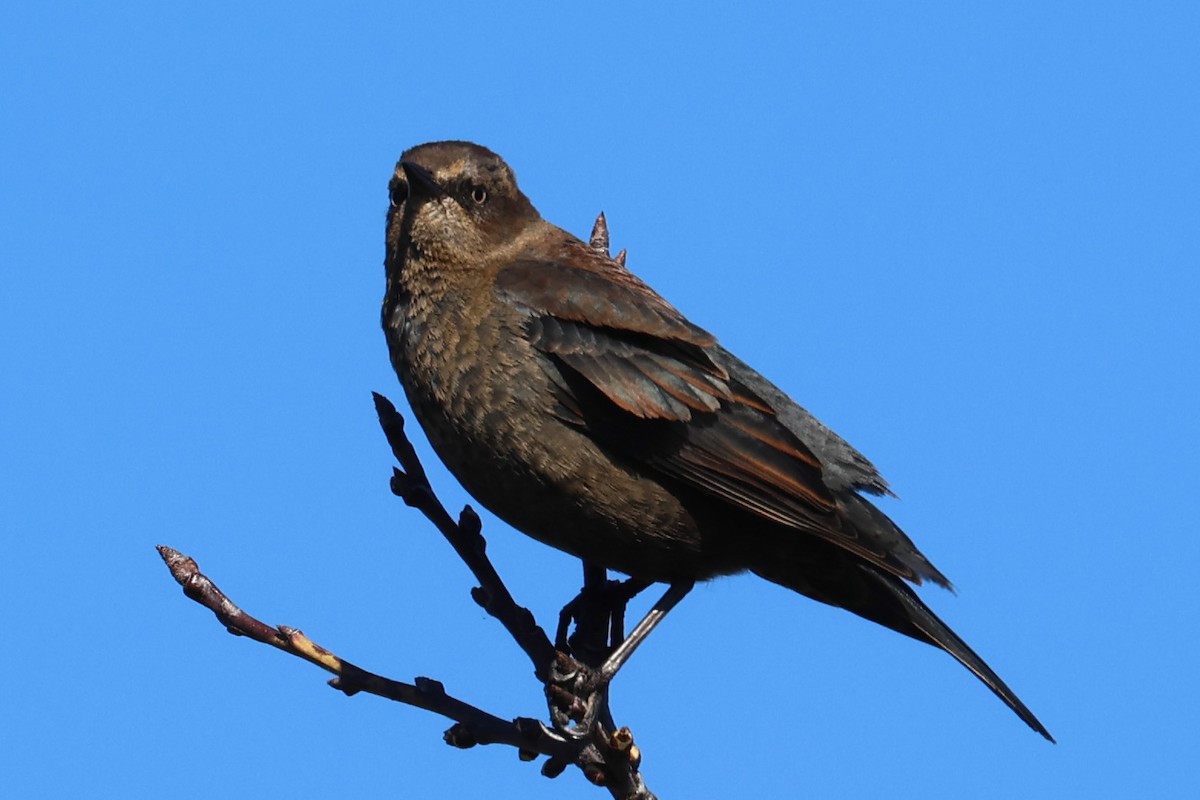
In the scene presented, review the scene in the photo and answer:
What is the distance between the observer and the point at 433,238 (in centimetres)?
681

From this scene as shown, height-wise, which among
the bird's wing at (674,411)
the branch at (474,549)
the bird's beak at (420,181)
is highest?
the bird's beak at (420,181)

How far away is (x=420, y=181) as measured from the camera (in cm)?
682

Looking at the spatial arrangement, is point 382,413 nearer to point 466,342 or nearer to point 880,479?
point 466,342

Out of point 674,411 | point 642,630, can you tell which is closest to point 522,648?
point 642,630

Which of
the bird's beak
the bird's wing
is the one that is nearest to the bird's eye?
the bird's beak

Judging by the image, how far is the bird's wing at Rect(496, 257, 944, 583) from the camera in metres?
6.29

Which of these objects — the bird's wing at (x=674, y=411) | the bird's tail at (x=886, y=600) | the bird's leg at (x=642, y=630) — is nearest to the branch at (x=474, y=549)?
the bird's leg at (x=642, y=630)

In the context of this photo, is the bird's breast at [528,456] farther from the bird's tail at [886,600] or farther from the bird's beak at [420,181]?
the bird's beak at [420,181]

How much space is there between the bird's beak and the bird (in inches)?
0.4

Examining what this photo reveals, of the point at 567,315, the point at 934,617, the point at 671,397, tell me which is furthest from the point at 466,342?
the point at 934,617

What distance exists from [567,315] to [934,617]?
2117 millimetres

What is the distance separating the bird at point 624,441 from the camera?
625cm

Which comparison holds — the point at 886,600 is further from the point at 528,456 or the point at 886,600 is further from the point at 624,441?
the point at 528,456

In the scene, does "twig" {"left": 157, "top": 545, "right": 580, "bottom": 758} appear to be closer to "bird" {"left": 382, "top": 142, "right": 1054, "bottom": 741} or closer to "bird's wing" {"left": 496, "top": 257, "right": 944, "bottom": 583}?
"bird" {"left": 382, "top": 142, "right": 1054, "bottom": 741}
